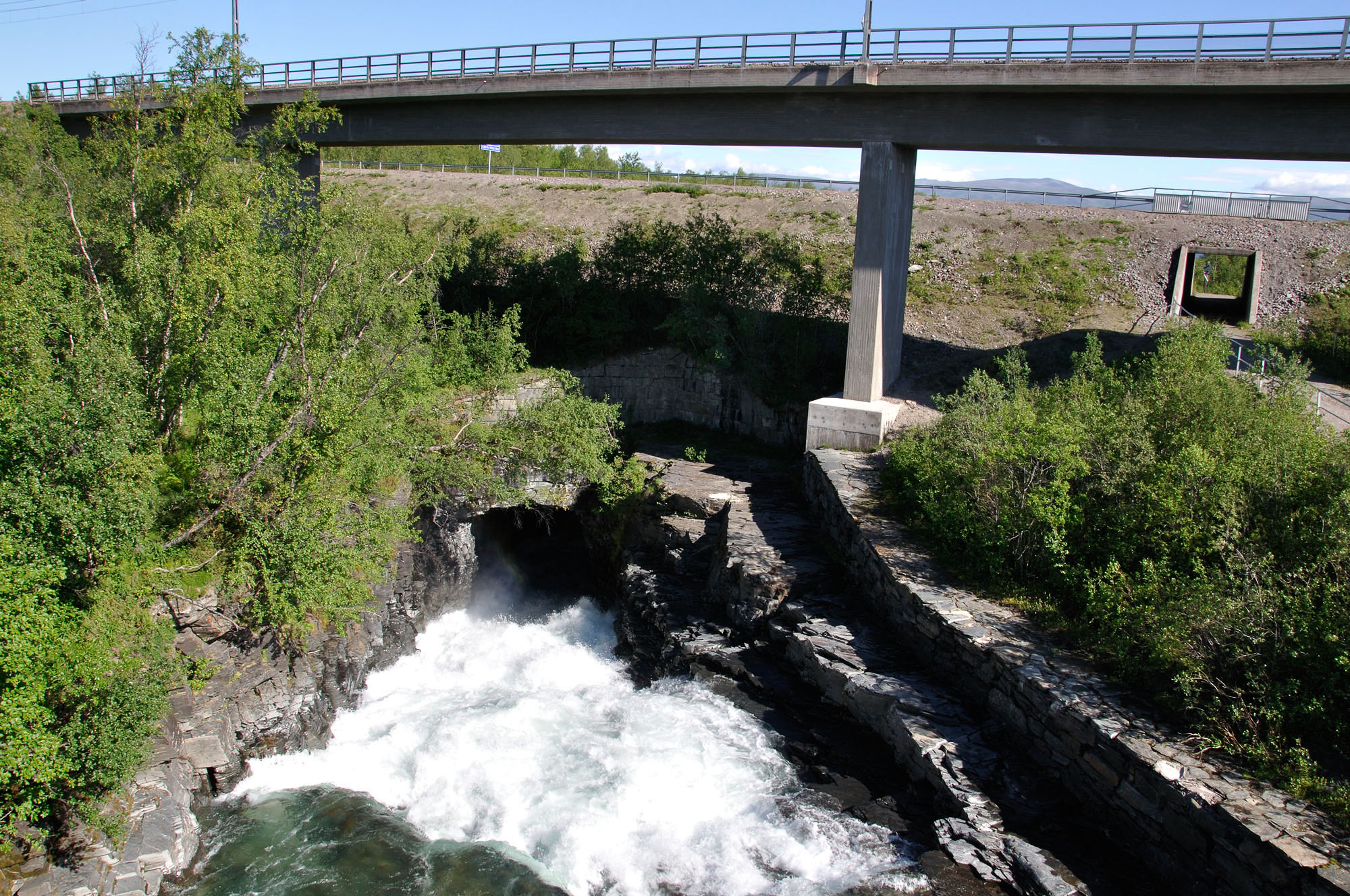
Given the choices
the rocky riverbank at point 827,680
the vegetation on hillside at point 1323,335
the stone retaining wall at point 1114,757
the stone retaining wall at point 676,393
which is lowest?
the rocky riverbank at point 827,680

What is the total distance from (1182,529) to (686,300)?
691 inches

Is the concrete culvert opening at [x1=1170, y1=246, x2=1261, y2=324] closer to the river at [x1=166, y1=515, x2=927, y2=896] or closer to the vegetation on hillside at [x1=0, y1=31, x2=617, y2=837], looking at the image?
the vegetation on hillside at [x1=0, y1=31, x2=617, y2=837]

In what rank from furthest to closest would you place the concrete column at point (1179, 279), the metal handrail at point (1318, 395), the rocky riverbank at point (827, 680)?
1. the concrete column at point (1179, 279)
2. the metal handrail at point (1318, 395)
3. the rocky riverbank at point (827, 680)

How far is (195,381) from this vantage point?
1788 centimetres

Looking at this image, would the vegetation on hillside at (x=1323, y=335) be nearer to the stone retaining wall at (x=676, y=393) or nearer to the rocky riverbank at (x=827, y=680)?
the rocky riverbank at (x=827, y=680)

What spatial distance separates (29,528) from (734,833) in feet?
36.8

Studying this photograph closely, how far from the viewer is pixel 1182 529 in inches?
541

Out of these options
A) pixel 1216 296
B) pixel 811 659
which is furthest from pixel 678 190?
pixel 811 659

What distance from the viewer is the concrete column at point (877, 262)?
2316 centimetres

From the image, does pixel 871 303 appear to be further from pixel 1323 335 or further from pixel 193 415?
pixel 193 415

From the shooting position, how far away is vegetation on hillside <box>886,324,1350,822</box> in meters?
11.3

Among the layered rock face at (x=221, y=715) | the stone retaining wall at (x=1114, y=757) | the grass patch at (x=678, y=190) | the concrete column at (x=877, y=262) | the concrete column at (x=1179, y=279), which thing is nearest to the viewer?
the stone retaining wall at (x=1114, y=757)

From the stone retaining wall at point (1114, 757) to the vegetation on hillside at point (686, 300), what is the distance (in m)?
11.2

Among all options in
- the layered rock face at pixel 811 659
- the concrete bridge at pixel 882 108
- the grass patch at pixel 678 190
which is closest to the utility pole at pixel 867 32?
the concrete bridge at pixel 882 108
